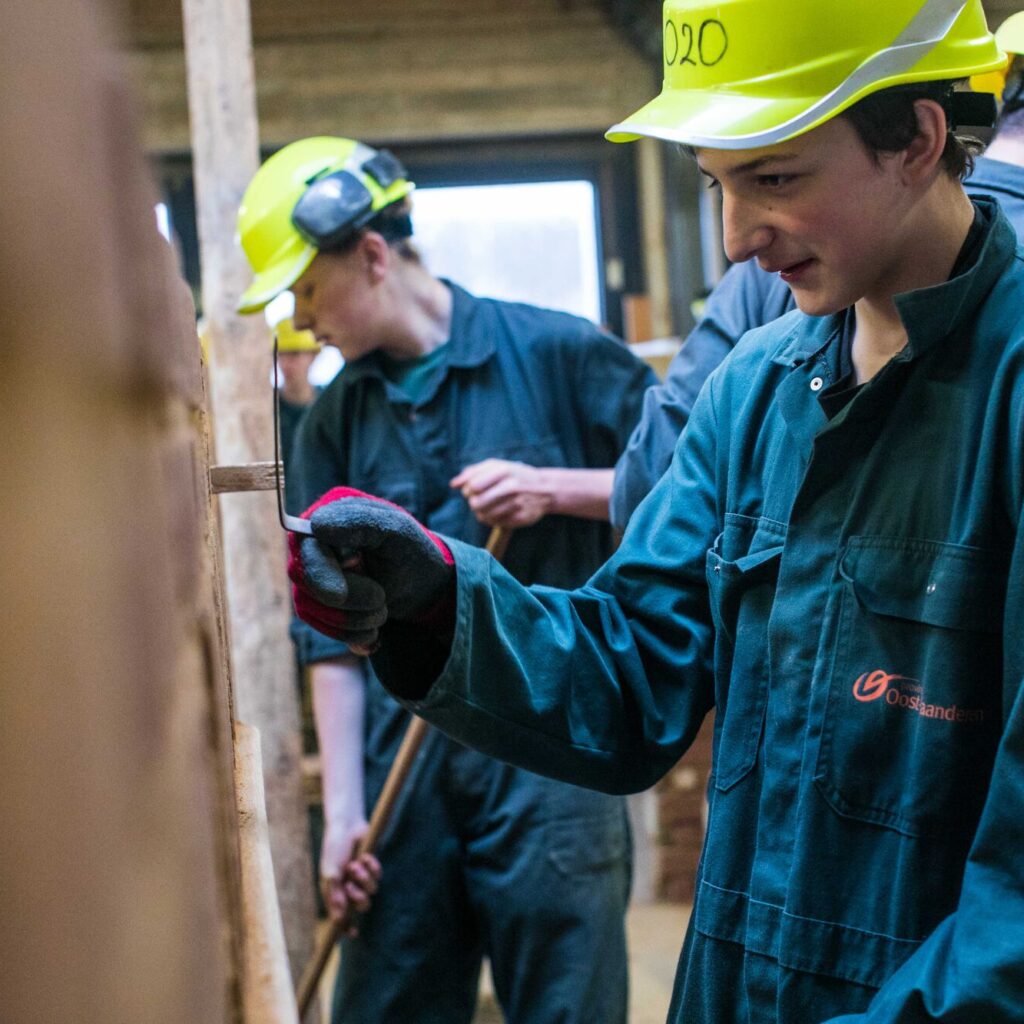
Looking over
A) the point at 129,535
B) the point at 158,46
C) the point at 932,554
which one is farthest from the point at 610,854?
the point at 158,46

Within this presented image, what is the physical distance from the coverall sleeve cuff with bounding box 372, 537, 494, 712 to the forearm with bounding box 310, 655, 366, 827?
1.34 m

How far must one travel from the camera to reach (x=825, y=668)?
1.40 metres

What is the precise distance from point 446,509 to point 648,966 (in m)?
2.67

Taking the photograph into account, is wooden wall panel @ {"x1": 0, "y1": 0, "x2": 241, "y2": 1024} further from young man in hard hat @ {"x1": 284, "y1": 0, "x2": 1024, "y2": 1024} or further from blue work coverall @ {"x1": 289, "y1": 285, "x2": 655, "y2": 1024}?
blue work coverall @ {"x1": 289, "y1": 285, "x2": 655, "y2": 1024}

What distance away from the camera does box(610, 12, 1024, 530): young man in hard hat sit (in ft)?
7.71

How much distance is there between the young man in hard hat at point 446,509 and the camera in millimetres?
2727

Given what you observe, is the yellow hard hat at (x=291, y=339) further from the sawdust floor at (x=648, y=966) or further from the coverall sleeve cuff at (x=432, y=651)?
the coverall sleeve cuff at (x=432, y=651)

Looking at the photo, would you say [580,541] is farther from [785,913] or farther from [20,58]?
[20,58]

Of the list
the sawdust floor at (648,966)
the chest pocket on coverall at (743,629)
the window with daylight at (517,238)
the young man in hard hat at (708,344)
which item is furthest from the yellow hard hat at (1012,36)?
the window with daylight at (517,238)

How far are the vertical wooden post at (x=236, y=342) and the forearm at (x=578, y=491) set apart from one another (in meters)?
0.80

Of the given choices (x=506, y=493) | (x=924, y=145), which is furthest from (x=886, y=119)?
(x=506, y=493)

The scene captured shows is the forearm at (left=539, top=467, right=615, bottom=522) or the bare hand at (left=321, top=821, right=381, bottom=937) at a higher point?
the forearm at (left=539, top=467, right=615, bottom=522)

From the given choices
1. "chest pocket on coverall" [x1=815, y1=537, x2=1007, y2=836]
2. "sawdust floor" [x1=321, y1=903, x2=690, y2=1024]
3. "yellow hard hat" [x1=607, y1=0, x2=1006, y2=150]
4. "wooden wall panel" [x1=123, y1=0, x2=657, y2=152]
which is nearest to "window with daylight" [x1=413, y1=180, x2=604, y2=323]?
"wooden wall panel" [x1=123, y1=0, x2=657, y2=152]

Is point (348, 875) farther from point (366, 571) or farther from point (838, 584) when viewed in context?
point (838, 584)
